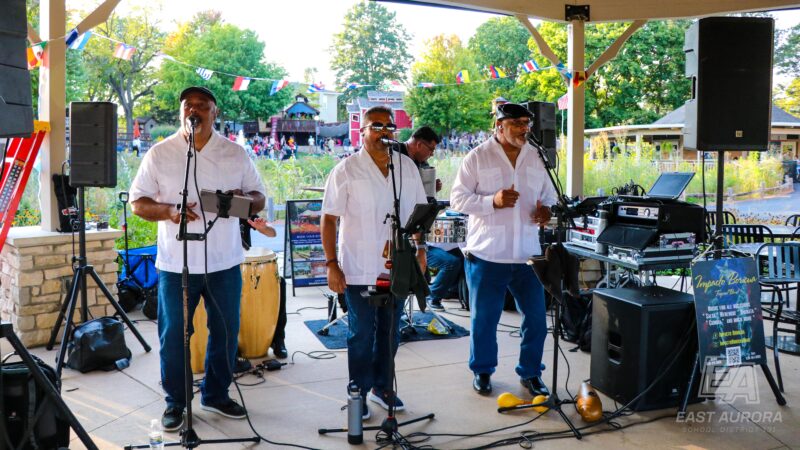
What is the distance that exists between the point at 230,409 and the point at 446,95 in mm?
9593

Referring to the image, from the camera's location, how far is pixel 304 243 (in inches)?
260

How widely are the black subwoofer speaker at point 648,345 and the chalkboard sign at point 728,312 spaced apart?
0.41 feet

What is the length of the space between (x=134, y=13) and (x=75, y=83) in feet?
6.04

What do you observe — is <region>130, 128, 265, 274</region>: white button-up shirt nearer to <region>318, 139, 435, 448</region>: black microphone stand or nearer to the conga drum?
<region>318, 139, 435, 448</region>: black microphone stand

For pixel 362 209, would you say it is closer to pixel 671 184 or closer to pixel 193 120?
pixel 193 120

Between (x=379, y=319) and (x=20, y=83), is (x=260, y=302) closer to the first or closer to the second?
(x=379, y=319)

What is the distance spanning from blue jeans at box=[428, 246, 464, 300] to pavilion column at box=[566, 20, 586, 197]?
163 centimetres

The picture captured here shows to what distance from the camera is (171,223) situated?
3191mm

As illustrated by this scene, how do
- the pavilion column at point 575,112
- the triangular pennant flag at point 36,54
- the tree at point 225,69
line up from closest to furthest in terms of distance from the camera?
the triangular pennant flag at point 36,54, the pavilion column at point 575,112, the tree at point 225,69

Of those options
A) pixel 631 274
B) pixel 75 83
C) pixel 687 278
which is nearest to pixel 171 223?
pixel 631 274

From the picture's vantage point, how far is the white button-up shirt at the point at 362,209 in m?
3.22

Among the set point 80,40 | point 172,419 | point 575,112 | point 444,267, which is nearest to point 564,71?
point 575,112

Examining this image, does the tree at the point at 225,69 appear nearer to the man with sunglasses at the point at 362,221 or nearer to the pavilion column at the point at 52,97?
the pavilion column at the point at 52,97

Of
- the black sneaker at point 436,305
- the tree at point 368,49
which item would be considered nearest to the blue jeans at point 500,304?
the black sneaker at point 436,305
